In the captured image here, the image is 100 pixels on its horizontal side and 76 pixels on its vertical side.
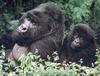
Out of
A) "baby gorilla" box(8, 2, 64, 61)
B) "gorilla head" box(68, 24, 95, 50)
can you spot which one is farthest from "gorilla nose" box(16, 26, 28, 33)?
"gorilla head" box(68, 24, 95, 50)

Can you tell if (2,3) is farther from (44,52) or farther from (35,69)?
(35,69)

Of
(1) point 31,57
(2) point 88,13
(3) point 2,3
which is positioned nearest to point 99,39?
(2) point 88,13

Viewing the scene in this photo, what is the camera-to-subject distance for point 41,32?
8.32 metres

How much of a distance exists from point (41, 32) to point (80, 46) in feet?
3.16

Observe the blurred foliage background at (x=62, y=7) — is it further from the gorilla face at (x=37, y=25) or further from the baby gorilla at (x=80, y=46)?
the gorilla face at (x=37, y=25)

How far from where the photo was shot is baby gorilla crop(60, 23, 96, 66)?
8.84 m

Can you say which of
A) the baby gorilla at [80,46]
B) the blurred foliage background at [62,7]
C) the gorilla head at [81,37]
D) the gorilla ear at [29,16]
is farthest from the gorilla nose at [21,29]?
the blurred foliage background at [62,7]

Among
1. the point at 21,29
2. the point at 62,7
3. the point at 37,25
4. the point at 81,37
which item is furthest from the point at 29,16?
the point at 62,7

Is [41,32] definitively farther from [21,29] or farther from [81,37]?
[81,37]

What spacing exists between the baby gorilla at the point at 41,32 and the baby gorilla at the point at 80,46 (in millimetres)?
497

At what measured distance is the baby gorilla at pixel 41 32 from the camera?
27.0ft

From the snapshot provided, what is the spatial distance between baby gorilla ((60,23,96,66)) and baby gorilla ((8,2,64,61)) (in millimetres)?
497

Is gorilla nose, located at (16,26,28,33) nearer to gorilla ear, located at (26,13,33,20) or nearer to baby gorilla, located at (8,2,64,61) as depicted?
baby gorilla, located at (8,2,64,61)

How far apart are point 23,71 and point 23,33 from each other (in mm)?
2064
